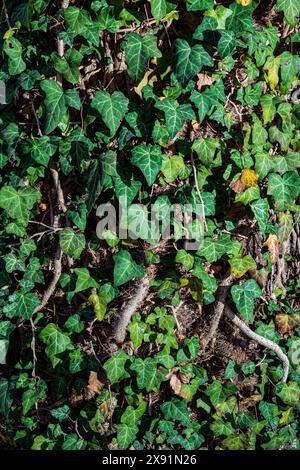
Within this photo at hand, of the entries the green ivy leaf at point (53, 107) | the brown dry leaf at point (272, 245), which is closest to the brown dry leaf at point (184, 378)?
the brown dry leaf at point (272, 245)

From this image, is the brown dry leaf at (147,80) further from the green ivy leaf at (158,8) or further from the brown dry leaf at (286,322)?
the brown dry leaf at (286,322)

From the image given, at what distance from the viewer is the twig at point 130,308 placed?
2.56m

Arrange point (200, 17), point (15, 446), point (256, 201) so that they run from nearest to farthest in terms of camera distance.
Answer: point (200, 17) < point (256, 201) < point (15, 446)

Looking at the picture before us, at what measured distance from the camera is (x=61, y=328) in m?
2.66

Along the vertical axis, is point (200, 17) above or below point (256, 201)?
above

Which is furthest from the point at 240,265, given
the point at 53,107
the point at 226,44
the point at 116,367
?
the point at 53,107

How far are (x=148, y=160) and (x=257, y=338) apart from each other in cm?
107

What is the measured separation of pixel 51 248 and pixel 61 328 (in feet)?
1.28

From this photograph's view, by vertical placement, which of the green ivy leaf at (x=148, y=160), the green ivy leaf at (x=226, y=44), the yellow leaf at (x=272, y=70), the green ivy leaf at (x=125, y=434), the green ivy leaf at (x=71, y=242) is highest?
the green ivy leaf at (x=226, y=44)

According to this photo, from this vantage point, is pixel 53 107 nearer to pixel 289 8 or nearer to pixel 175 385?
pixel 289 8

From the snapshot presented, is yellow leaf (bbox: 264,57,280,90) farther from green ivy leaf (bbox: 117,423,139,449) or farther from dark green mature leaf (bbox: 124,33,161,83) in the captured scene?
green ivy leaf (bbox: 117,423,139,449)

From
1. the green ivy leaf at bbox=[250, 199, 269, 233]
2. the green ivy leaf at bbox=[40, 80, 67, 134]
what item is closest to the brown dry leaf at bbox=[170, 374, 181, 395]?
the green ivy leaf at bbox=[250, 199, 269, 233]

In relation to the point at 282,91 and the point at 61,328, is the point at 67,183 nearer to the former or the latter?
the point at 61,328
